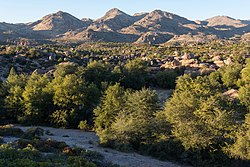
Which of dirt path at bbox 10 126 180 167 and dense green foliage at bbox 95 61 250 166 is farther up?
dense green foliage at bbox 95 61 250 166

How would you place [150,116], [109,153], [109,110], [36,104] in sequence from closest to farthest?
1. [109,153]
2. [150,116]
3. [109,110]
4. [36,104]

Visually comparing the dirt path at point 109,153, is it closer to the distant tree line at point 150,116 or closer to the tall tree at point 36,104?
the distant tree line at point 150,116

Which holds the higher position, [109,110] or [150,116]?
[150,116]

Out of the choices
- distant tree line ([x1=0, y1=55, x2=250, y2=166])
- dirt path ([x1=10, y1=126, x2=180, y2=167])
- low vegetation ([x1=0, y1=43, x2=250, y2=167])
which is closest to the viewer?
dirt path ([x1=10, y1=126, x2=180, y2=167])

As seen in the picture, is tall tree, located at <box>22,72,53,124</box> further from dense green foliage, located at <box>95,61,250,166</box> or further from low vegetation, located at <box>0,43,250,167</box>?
dense green foliage, located at <box>95,61,250,166</box>

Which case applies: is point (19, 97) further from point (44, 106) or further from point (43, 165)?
point (43, 165)

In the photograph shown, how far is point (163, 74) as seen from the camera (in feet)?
214

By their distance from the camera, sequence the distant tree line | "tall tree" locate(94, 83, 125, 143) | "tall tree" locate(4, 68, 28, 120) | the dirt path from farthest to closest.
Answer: "tall tree" locate(4, 68, 28, 120), "tall tree" locate(94, 83, 125, 143), the distant tree line, the dirt path

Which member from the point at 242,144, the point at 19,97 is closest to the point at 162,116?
the point at 242,144

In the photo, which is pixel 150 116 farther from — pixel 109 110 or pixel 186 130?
pixel 186 130

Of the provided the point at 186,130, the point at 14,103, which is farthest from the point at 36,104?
the point at 186,130

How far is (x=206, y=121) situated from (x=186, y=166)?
3823 mm

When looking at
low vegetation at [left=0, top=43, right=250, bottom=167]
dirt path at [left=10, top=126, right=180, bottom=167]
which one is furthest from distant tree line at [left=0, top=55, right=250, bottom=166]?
dirt path at [left=10, top=126, right=180, bottom=167]

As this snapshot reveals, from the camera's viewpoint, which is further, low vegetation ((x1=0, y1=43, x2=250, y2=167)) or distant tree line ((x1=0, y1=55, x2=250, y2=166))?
distant tree line ((x1=0, y1=55, x2=250, y2=166))
